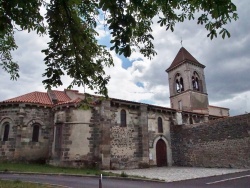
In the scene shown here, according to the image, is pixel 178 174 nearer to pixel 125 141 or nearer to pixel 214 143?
pixel 125 141

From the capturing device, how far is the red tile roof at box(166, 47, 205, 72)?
121 feet

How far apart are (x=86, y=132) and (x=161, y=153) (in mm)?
8316

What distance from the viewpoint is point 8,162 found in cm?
1908

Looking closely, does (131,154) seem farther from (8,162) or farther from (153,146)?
(8,162)

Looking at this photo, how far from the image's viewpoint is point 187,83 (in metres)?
35.2

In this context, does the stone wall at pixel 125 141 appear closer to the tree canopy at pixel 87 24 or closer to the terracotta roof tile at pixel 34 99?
the terracotta roof tile at pixel 34 99

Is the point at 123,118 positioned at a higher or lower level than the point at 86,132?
higher

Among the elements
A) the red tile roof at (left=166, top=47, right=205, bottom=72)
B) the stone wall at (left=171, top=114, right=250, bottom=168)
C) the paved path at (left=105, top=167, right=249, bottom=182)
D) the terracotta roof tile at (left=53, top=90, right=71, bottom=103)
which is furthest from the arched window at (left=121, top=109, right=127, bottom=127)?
the red tile roof at (left=166, top=47, right=205, bottom=72)

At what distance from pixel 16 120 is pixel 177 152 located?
52.3 feet

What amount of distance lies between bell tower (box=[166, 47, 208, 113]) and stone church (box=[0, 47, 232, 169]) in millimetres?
11307

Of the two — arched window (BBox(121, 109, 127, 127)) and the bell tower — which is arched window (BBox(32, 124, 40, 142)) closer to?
arched window (BBox(121, 109, 127, 127))

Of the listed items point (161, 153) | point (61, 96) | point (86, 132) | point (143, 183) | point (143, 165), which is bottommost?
point (143, 183)

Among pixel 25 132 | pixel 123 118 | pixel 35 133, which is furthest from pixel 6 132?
pixel 123 118

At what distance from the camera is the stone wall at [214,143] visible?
59.1ft
